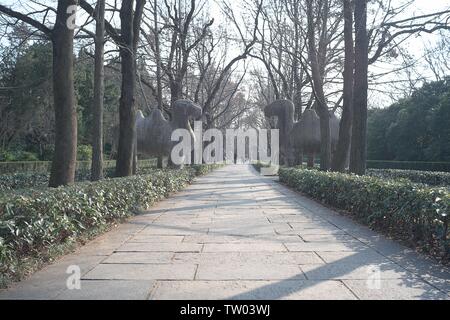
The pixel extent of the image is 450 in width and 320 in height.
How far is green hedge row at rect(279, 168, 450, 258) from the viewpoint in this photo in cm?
637

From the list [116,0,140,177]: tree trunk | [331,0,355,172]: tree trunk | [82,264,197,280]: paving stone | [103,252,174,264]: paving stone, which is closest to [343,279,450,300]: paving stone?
[82,264,197,280]: paving stone

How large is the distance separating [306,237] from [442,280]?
2.98 metres

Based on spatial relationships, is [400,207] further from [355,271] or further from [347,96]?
[347,96]

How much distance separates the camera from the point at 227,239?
773 centimetres

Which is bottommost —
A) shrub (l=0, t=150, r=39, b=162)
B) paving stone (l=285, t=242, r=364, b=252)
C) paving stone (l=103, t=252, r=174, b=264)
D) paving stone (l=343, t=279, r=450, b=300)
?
paving stone (l=103, t=252, r=174, b=264)

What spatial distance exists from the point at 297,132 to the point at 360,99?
12870mm

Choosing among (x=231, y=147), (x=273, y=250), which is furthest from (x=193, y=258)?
(x=231, y=147)

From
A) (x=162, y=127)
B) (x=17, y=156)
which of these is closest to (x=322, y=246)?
(x=162, y=127)

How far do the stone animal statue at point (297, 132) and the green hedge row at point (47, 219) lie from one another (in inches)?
735

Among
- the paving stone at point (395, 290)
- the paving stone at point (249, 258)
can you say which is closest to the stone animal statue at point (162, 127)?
the paving stone at point (249, 258)

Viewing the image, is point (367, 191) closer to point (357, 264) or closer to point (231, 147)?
point (357, 264)

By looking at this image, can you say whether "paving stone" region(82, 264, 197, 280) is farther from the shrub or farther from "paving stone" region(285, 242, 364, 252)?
the shrub

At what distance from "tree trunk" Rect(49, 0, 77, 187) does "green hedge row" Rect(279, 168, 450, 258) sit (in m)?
6.48

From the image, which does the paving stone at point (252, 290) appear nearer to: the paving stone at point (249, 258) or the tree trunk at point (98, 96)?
the paving stone at point (249, 258)
